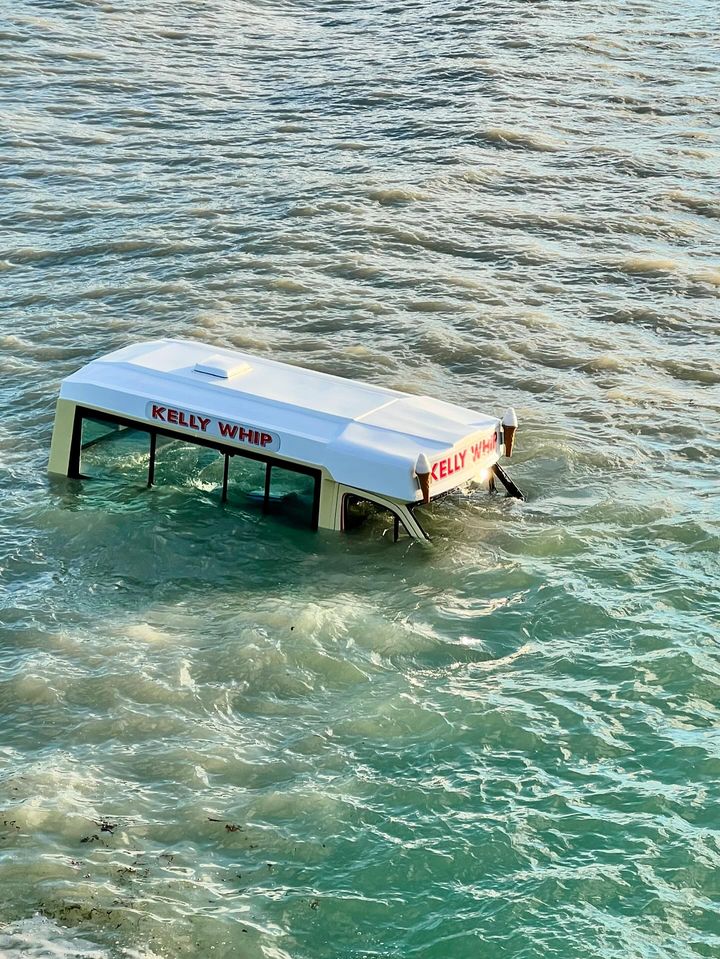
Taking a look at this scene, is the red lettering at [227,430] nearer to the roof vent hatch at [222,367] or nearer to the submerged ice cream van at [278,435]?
the submerged ice cream van at [278,435]

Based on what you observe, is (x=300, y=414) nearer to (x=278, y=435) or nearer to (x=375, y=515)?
(x=278, y=435)

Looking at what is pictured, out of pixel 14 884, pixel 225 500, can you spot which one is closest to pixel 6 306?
pixel 225 500

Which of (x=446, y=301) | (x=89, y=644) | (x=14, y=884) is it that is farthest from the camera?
(x=446, y=301)

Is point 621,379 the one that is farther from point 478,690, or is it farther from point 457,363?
point 478,690

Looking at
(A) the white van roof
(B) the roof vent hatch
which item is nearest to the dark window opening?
(A) the white van roof

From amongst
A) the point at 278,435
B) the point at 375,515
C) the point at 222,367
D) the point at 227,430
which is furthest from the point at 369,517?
the point at 222,367
